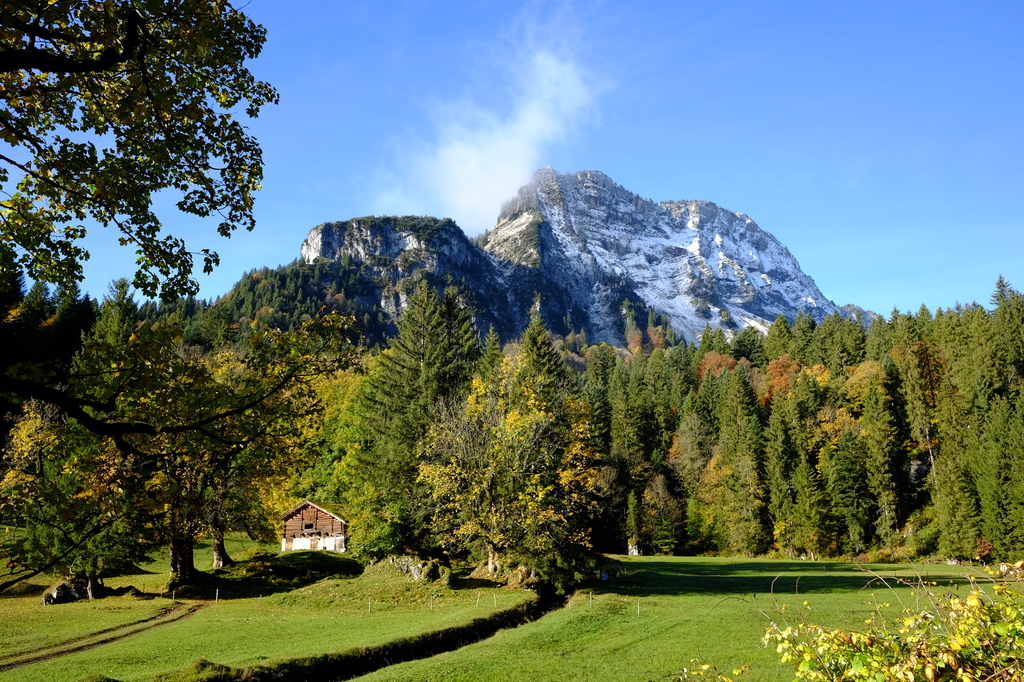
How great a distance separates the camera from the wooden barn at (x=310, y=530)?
169 ft

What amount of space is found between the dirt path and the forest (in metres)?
3.67

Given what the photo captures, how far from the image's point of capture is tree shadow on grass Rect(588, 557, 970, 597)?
32881mm

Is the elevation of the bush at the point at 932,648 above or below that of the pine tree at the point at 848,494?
above

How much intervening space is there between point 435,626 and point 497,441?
10.9 m

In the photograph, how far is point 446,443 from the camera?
3259 centimetres

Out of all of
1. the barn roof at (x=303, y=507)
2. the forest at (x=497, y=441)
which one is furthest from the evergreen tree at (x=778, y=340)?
the barn roof at (x=303, y=507)

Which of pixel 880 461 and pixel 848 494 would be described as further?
pixel 880 461

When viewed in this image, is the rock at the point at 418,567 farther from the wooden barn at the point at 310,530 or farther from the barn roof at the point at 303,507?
the wooden barn at the point at 310,530

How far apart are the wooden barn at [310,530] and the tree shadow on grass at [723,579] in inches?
972

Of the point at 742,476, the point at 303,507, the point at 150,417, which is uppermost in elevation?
the point at 150,417

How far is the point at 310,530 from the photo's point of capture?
5284 cm

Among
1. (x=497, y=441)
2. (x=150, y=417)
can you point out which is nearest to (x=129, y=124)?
(x=150, y=417)

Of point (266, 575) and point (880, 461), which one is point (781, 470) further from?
point (266, 575)

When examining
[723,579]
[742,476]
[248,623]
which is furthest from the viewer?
[742,476]
